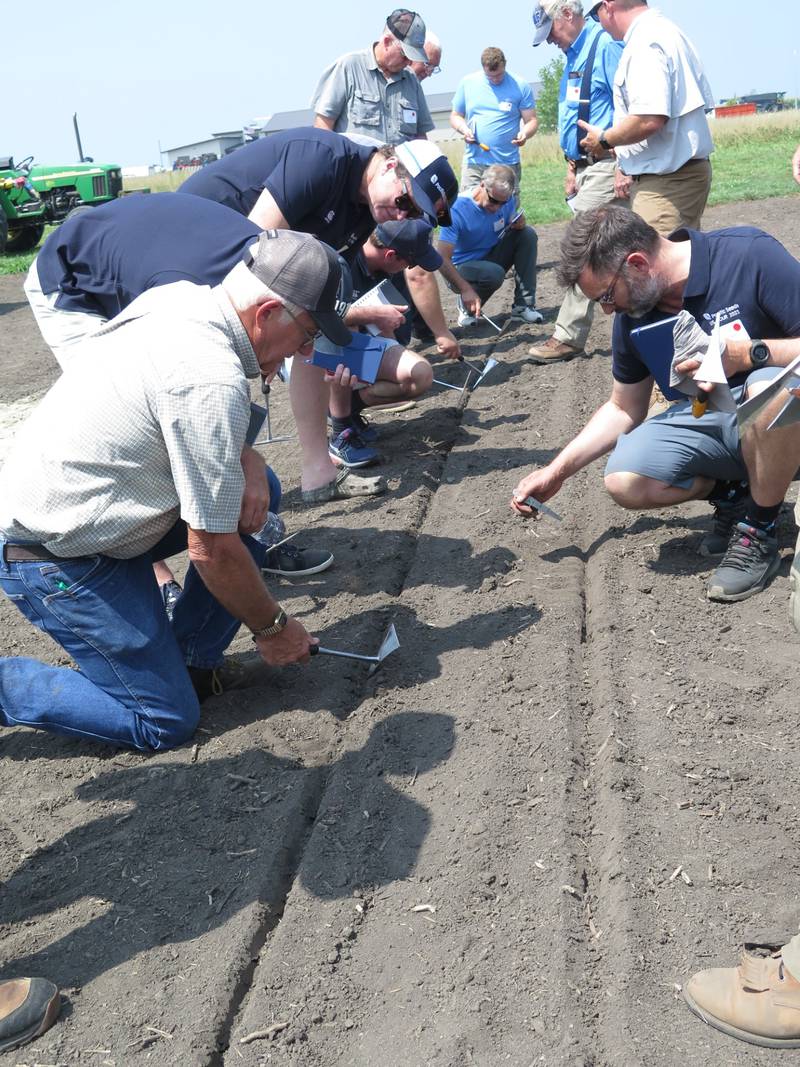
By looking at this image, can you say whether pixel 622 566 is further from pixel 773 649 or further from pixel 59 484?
pixel 59 484

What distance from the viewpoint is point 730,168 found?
16359 mm

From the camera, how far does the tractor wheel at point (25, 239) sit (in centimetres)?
1866

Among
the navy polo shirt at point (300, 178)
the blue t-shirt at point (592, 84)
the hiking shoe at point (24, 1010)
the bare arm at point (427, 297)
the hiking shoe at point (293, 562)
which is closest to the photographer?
the hiking shoe at point (24, 1010)

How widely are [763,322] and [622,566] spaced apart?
111 centimetres

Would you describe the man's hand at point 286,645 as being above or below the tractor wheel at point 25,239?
above

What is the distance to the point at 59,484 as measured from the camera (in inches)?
119

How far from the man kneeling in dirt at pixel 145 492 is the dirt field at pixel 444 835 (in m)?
0.28

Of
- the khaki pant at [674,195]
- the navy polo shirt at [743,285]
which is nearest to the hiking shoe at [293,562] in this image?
the navy polo shirt at [743,285]

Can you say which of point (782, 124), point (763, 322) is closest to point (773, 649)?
point (763, 322)

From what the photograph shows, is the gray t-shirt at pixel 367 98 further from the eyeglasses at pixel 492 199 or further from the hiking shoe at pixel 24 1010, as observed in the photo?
the hiking shoe at pixel 24 1010

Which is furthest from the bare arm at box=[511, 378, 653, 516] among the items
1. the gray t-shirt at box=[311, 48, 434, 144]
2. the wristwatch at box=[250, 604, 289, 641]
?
the gray t-shirt at box=[311, 48, 434, 144]

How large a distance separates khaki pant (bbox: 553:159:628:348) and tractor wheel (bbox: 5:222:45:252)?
14046mm

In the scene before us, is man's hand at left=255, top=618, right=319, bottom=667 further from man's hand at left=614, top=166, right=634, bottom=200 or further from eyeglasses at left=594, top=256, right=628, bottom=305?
man's hand at left=614, top=166, right=634, bottom=200

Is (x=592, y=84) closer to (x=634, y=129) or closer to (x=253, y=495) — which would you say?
(x=634, y=129)
